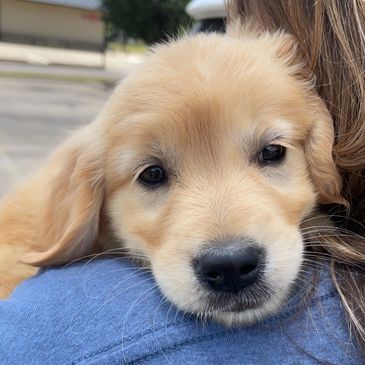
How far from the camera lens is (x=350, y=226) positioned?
1866 millimetres

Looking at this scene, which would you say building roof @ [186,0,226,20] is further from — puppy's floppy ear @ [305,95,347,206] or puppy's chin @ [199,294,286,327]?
puppy's chin @ [199,294,286,327]

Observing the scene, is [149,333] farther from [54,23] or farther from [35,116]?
[54,23]

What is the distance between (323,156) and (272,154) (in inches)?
6.6

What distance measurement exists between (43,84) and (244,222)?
63.5 ft

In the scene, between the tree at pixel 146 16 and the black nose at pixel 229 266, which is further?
the tree at pixel 146 16

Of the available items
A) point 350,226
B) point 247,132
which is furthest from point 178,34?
point 350,226

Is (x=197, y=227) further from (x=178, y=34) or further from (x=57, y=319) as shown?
(x=178, y=34)

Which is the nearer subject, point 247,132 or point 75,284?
point 75,284

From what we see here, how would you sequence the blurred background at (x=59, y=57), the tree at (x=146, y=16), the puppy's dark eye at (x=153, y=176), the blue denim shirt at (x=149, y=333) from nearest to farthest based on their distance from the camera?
the blue denim shirt at (x=149, y=333), the puppy's dark eye at (x=153, y=176), the blurred background at (x=59, y=57), the tree at (x=146, y=16)

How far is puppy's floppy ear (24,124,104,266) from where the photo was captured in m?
2.05

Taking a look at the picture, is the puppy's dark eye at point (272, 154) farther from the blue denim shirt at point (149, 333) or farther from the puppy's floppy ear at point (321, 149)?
the blue denim shirt at point (149, 333)

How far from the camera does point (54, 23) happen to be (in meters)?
33.7

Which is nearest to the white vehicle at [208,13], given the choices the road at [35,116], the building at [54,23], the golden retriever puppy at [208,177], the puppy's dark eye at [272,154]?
the golden retriever puppy at [208,177]

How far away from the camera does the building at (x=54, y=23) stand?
107 feet
